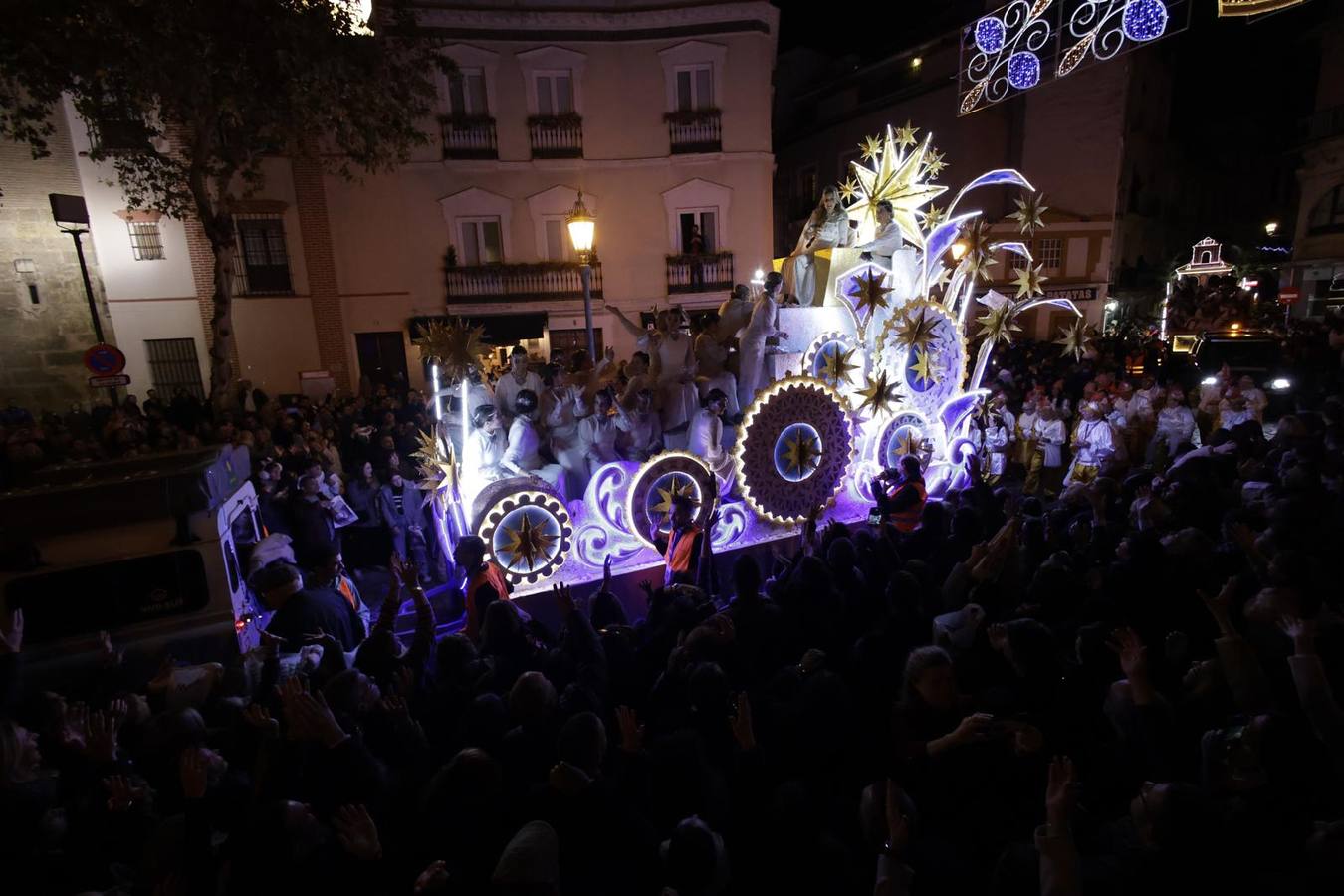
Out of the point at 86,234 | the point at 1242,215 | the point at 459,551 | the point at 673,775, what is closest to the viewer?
the point at 673,775

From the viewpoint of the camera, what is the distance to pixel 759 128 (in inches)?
758

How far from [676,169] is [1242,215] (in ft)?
106

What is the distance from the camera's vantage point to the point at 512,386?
7.14 metres

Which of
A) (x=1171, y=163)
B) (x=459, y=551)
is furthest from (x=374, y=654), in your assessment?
(x=1171, y=163)

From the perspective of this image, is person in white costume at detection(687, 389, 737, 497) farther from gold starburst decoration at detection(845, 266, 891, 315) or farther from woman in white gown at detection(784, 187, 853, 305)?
woman in white gown at detection(784, 187, 853, 305)

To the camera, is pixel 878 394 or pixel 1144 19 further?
pixel 878 394

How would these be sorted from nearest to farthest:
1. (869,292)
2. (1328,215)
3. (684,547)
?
(684,547)
(869,292)
(1328,215)

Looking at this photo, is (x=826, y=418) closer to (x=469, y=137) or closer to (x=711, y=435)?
(x=711, y=435)

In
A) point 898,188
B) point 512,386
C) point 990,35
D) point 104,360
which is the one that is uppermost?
point 990,35

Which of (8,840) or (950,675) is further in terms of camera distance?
(950,675)

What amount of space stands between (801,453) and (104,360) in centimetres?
1063

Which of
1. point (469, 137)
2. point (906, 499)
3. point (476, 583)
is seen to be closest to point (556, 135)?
point (469, 137)

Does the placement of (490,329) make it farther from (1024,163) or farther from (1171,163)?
(1171,163)

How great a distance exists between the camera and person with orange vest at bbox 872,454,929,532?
6418mm
